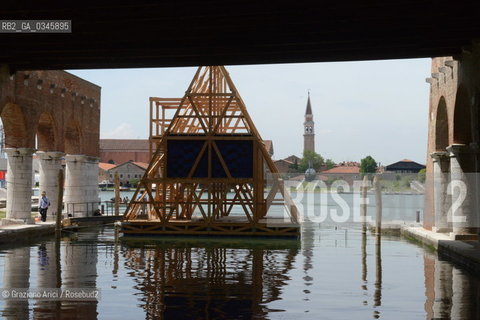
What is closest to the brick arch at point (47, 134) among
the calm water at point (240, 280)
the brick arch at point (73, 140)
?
the brick arch at point (73, 140)

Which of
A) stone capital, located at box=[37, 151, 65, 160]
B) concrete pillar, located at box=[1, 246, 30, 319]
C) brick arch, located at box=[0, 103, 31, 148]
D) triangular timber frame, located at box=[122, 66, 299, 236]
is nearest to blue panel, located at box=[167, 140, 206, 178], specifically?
triangular timber frame, located at box=[122, 66, 299, 236]

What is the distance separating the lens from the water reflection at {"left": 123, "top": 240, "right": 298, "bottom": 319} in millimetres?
13453

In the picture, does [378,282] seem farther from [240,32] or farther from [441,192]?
[441,192]

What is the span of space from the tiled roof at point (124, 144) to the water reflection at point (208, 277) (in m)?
155

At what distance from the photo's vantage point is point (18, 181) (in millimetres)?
29781

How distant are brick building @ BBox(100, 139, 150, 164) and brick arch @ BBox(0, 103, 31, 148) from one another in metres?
147

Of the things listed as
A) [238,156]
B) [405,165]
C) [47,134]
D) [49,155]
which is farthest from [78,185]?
[405,165]

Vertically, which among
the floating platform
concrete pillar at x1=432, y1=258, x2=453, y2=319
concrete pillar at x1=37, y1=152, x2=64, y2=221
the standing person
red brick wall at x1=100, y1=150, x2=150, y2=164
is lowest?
concrete pillar at x1=432, y1=258, x2=453, y2=319

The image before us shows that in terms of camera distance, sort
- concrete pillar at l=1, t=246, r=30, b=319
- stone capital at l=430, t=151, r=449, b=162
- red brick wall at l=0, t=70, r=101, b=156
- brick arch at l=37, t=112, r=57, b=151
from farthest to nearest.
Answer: brick arch at l=37, t=112, r=57, b=151 < red brick wall at l=0, t=70, r=101, b=156 < stone capital at l=430, t=151, r=449, b=162 < concrete pillar at l=1, t=246, r=30, b=319

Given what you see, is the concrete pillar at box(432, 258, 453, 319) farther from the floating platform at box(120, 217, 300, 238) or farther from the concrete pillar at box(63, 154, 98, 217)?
the concrete pillar at box(63, 154, 98, 217)

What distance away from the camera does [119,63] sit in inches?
981

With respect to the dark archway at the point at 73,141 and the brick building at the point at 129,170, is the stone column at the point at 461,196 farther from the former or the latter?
the brick building at the point at 129,170

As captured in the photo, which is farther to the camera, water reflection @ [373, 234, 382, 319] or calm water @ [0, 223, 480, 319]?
water reflection @ [373, 234, 382, 319]

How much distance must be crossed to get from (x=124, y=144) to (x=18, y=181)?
156m
